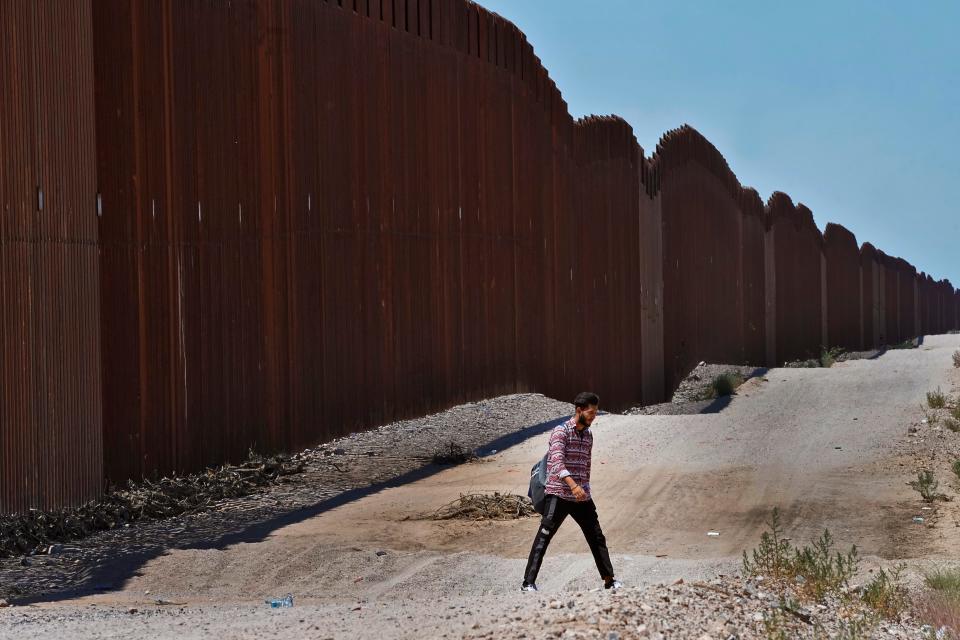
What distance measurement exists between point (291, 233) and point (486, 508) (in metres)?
4.26

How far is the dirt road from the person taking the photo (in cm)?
742

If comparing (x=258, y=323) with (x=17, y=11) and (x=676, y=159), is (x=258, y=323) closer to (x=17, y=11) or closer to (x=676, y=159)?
(x=17, y=11)

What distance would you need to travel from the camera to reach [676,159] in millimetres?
26641

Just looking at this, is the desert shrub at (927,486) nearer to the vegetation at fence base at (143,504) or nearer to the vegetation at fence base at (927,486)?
the vegetation at fence base at (927,486)

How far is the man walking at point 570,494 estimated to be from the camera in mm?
8258

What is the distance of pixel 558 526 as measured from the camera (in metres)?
8.30

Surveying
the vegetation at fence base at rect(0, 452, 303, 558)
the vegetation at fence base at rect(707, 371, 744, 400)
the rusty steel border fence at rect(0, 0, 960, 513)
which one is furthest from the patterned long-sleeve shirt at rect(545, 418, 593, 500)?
the vegetation at fence base at rect(707, 371, 744, 400)

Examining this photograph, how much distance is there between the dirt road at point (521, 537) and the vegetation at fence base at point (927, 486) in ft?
0.35

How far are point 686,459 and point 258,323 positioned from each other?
4837 millimetres

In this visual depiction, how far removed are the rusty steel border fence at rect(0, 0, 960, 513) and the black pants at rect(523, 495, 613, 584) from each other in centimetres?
423

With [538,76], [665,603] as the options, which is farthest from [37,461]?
[538,76]

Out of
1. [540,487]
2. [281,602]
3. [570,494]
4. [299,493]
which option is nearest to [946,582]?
[570,494]

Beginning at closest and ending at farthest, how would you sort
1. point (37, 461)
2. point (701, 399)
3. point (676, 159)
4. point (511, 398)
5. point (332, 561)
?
1. point (332, 561)
2. point (37, 461)
3. point (511, 398)
4. point (701, 399)
5. point (676, 159)

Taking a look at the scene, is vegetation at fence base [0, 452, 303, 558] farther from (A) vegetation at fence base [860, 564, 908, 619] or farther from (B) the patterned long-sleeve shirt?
(A) vegetation at fence base [860, 564, 908, 619]
